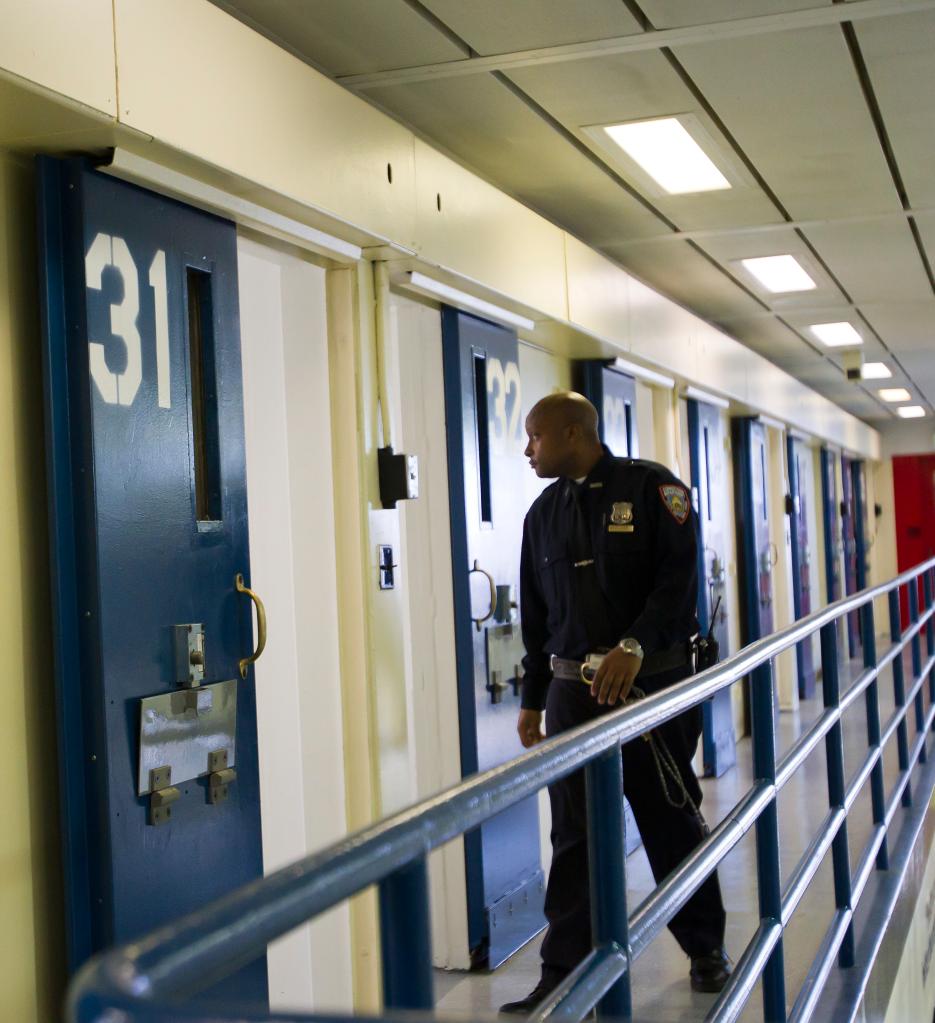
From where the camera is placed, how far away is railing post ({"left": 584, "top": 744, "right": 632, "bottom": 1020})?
4.73 feet

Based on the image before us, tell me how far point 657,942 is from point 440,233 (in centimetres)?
219

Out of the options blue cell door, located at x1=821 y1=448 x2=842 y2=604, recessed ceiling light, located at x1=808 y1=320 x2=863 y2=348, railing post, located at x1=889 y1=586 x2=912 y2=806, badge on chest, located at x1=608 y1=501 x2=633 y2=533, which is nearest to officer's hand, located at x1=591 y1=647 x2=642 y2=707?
badge on chest, located at x1=608 y1=501 x2=633 y2=533

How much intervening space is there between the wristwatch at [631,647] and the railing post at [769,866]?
60 centimetres

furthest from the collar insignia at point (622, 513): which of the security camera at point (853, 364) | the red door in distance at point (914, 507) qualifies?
the red door in distance at point (914, 507)

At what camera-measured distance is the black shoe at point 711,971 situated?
3287mm

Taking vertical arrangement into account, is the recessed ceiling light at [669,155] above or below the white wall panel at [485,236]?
above

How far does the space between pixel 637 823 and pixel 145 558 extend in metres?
1.44

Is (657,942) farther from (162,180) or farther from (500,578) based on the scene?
(162,180)

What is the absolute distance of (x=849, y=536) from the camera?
13312 mm

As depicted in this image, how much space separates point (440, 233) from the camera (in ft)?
11.2

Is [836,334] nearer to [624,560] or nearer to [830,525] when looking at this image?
[830,525]

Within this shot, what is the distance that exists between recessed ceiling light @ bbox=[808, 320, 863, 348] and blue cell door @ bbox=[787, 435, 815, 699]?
4.70ft

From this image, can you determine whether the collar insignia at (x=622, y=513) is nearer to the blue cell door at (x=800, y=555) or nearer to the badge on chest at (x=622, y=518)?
the badge on chest at (x=622, y=518)

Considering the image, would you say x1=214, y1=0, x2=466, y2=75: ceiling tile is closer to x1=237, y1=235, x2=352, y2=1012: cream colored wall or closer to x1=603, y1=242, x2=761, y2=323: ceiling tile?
x1=237, y1=235, x2=352, y2=1012: cream colored wall
